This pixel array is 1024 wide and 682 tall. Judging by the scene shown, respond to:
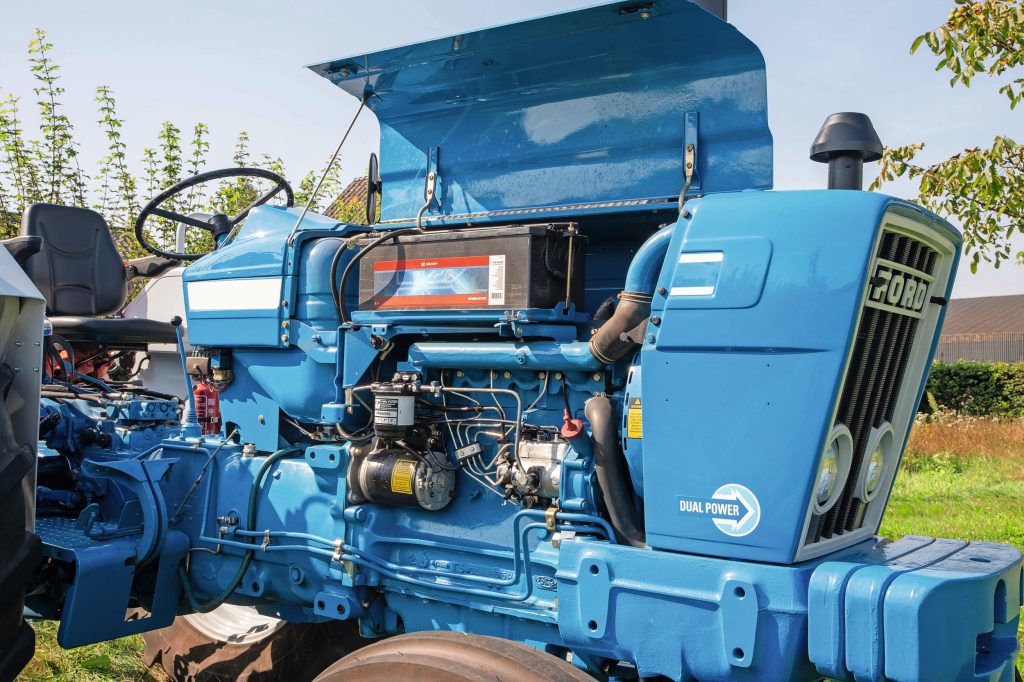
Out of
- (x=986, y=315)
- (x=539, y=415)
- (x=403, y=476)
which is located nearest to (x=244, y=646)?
(x=403, y=476)

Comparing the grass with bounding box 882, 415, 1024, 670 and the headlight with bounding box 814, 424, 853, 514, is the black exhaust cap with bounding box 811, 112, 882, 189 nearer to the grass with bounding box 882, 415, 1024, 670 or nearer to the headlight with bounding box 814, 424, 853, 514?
the headlight with bounding box 814, 424, 853, 514

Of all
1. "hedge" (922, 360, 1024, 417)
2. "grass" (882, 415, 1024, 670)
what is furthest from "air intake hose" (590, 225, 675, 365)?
"hedge" (922, 360, 1024, 417)

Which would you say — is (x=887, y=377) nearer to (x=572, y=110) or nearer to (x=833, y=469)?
(x=833, y=469)

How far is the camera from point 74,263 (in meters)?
5.54

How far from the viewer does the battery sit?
2.90 meters

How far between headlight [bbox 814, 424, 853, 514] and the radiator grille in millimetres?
33

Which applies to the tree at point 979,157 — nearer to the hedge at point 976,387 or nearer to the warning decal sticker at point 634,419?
the warning decal sticker at point 634,419

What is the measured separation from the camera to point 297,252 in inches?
141

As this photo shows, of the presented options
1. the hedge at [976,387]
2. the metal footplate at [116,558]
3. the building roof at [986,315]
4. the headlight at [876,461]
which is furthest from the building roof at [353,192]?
the building roof at [986,315]

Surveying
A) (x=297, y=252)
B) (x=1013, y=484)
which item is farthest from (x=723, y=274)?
(x=1013, y=484)

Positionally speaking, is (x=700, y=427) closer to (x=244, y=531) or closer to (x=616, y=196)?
(x=616, y=196)

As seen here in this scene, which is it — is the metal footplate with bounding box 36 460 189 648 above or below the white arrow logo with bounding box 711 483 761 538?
below

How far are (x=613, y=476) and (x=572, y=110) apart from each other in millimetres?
1302

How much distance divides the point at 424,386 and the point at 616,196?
2.97 ft
